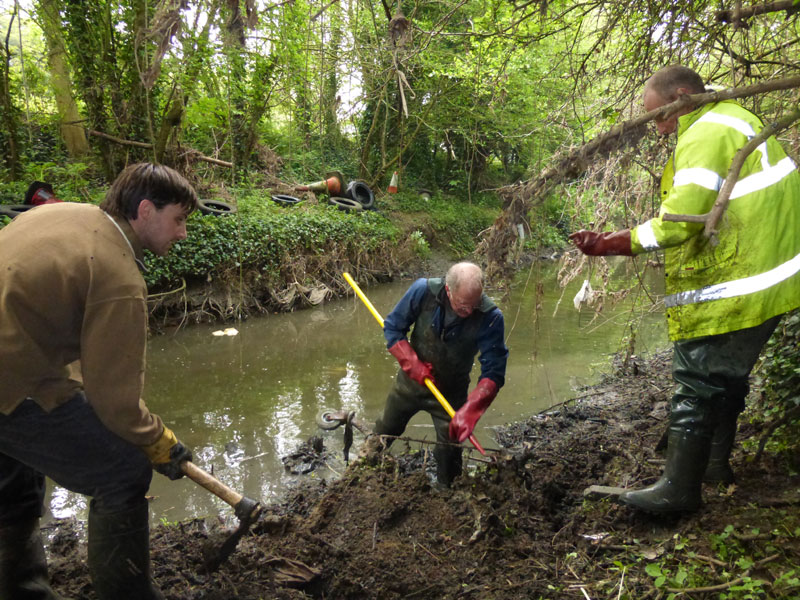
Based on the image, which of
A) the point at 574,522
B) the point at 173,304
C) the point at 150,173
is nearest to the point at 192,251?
the point at 173,304

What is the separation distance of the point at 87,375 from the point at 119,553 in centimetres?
73

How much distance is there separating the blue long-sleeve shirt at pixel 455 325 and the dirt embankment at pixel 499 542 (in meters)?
0.61

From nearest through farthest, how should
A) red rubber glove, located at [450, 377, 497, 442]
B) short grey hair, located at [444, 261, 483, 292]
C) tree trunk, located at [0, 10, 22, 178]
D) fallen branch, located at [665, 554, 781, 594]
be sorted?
1. fallen branch, located at [665, 554, 781, 594]
2. short grey hair, located at [444, 261, 483, 292]
3. red rubber glove, located at [450, 377, 497, 442]
4. tree trunk, located at [0, 10, 22, 178]

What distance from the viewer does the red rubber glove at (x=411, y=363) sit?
11.6ft

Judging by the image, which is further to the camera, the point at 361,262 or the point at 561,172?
the point at 361,262

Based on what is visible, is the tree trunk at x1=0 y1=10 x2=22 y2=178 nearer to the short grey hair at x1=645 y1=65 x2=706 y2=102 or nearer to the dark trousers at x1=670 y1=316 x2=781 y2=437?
the short grey hair at x1=645 y1=65 x2=706 y2=102

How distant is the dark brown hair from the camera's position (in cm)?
199

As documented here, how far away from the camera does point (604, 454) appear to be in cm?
359

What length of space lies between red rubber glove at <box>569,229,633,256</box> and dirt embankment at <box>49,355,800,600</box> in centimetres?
126

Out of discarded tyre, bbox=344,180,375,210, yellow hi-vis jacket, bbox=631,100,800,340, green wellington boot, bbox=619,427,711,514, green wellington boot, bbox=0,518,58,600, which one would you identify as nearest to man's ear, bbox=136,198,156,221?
green wellington boot, bbox=0,518,58,600

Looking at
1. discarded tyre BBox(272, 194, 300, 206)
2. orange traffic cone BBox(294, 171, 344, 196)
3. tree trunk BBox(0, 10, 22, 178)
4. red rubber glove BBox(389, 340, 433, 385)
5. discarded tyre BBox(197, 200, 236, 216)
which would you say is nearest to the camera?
red rubber glove BBox(389, 340, 433, 385)

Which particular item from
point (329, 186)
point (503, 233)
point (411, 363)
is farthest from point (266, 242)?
point (503, 233)

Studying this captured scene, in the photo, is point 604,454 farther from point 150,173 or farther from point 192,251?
point 192,251

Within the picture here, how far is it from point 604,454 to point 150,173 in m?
3.30
